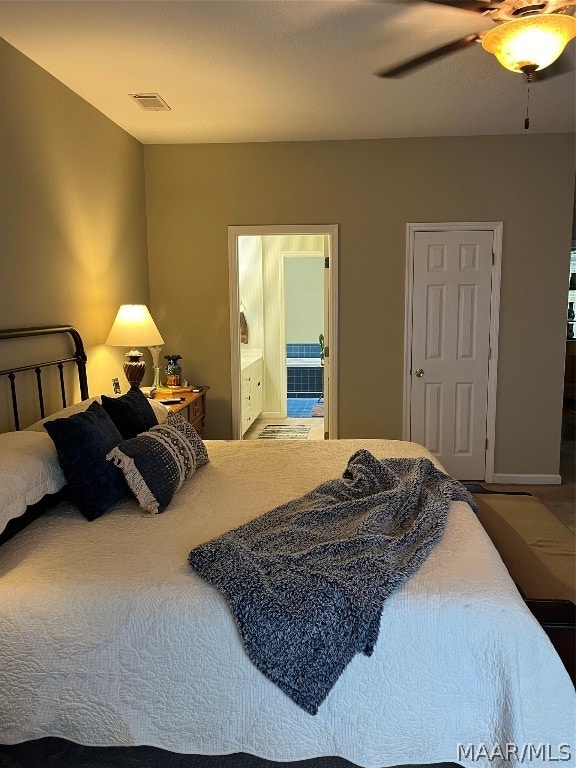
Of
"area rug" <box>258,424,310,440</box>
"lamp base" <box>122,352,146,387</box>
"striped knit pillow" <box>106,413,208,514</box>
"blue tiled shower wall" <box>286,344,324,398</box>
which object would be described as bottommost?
"area rug" <box>258,424,310,440</box>

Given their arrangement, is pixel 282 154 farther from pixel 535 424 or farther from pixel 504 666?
pixel 504 666

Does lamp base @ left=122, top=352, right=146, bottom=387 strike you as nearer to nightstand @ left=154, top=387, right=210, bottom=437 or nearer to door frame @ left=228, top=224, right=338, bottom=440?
nightstand @ left=154, top=387, right=210, bottom=437

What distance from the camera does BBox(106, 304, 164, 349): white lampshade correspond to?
12.1 ft

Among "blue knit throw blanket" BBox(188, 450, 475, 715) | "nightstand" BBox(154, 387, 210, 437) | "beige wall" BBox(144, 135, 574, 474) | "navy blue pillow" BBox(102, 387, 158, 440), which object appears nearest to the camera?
"blue knit throw blanket" BBox(188, 450, 475, 715)

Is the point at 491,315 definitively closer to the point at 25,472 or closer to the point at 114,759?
the point at 25,472

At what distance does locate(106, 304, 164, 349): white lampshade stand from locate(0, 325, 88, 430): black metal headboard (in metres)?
0.33

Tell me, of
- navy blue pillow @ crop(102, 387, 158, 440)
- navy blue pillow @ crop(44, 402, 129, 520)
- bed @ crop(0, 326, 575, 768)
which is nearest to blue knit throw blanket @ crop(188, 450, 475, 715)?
bed @ crop(0, 326, 575, 768)

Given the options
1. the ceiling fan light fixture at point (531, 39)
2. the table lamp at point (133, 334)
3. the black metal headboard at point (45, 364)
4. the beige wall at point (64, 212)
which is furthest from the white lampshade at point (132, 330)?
the ceiling fan light fixture at point (531, 39)

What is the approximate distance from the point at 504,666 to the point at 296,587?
58 centimetres

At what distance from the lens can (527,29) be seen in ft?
6.64

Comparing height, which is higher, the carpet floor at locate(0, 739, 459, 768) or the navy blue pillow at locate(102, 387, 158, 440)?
the navy blue pillow at locate(102, 387, 158, 440)

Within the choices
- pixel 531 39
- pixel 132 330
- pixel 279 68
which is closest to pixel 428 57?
pixel 531 39

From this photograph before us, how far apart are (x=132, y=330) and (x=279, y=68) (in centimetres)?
175

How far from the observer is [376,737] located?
5.08 feet
